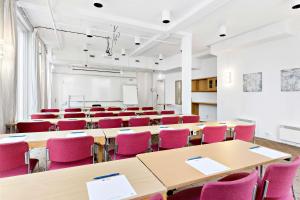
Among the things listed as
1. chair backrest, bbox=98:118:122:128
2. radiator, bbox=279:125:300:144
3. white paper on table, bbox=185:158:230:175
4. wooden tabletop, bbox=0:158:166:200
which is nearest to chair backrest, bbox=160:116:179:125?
chair backrest, bbox=98:118:122:128

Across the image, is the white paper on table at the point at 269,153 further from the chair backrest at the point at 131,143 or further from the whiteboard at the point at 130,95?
the whiteboard at the point at 130,95

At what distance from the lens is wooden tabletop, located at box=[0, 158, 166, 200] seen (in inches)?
39.4

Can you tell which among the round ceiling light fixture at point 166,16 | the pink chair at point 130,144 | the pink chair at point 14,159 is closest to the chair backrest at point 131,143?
the pink chair at point 130,144

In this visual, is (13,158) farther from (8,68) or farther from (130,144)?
(8,68)

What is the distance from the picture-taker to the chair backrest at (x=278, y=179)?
128 cm

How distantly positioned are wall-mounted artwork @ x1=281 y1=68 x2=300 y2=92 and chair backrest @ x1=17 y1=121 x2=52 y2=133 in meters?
6.31

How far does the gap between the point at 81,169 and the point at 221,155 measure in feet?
4.36

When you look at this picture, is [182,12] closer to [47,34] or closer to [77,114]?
[77,114]

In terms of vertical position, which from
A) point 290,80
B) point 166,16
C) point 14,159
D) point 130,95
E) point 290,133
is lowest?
point 290,133

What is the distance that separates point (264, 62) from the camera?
558 cm

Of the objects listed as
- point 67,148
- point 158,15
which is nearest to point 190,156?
point 67,148

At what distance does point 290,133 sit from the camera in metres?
4.79

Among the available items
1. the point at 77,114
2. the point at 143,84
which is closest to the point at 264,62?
the point at 77,114

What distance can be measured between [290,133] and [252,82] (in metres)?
1.97
